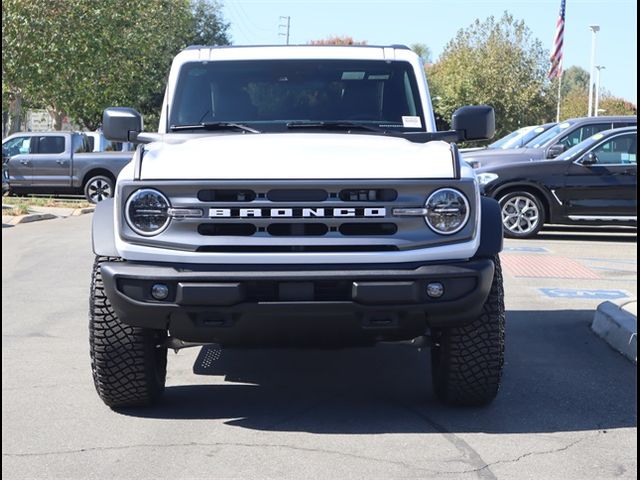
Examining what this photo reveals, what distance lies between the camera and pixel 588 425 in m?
5.79

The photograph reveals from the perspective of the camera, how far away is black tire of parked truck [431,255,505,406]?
19.1 feet

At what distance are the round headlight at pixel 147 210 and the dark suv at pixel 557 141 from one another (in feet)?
43.1

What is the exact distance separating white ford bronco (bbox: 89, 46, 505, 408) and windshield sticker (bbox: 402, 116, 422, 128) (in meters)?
1.01

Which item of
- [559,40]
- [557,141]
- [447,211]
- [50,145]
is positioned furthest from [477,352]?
[559,40]

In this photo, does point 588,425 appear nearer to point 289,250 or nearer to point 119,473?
point 289,250

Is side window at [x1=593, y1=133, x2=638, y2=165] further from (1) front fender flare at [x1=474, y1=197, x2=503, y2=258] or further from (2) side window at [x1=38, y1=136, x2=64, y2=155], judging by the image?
(2) side window at [x1=38, y1=136, x2=64, y2=155]

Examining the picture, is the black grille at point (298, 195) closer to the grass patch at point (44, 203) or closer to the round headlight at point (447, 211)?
the round headlight at point (447, 211)

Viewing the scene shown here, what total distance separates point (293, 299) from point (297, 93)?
213cm

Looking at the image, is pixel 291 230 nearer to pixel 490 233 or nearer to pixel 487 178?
pixel 490 233

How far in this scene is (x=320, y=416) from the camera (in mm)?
5938

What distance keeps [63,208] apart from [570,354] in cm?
1685

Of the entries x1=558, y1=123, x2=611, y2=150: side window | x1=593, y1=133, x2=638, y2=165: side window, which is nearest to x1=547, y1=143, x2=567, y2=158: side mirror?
x1=558, y1=123, x2=611, y2=150: side window

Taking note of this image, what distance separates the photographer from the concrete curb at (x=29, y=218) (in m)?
19.3

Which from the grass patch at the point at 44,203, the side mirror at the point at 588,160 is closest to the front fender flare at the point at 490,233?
the side mirror at the point at 588,160
